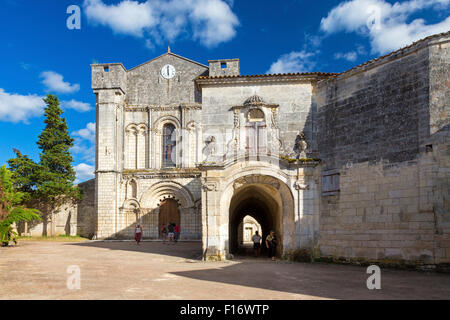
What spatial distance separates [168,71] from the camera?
30.1m

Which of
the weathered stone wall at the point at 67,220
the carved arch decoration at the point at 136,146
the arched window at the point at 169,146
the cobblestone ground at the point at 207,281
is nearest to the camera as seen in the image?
the cobblestone ground at the point at 207,281

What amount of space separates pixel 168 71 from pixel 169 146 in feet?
19.7

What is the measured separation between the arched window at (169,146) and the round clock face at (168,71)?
3853mm

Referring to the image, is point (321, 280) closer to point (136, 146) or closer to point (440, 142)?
point (440, 142)

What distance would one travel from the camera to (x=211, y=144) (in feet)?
49.1

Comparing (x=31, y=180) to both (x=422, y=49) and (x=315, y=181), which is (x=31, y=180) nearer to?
(x=315, y=181)

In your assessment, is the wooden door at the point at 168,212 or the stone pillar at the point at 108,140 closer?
the stone pillar at the point at 108,140

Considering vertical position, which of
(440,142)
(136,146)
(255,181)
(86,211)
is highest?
(136,146)

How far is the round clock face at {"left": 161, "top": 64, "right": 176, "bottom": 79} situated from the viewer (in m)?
30.0

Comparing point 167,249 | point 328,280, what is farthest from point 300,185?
point 167,249

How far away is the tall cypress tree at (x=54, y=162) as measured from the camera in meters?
28.8

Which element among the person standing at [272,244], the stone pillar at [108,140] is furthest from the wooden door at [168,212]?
the person standing at [272,244]

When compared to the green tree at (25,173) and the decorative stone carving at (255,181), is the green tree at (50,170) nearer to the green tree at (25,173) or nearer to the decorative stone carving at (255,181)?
the green tree at (25,173)

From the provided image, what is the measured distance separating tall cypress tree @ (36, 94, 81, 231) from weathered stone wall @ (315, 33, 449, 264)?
71.5ft
